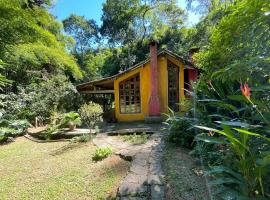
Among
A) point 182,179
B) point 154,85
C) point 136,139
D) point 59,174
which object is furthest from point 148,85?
point 182,179

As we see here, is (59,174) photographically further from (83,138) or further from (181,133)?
(181,133)

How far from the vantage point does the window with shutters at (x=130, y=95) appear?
39.6 feet

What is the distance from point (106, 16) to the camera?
1100 inches

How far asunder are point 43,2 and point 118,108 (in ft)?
35.0

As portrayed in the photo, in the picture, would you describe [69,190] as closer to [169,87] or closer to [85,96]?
[169,87]

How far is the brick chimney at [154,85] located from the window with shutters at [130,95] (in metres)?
1.03

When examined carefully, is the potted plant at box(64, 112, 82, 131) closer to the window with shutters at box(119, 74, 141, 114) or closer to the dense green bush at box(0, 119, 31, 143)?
the dense green bush at box(0, 119, 31, 143)

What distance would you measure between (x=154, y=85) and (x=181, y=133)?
555cm

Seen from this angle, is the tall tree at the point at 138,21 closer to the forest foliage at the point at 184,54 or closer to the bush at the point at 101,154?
the forest foliage at the point at 184,54

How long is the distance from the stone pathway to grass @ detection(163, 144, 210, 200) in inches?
5.3

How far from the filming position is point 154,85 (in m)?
11.3

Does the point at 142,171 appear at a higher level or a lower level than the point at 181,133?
lower

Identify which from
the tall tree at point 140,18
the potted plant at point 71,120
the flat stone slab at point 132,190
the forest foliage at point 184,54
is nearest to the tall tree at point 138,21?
the tall tree at point 140,18

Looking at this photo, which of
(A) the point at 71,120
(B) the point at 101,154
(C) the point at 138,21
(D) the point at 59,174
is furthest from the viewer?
(C) the point at 138,21
